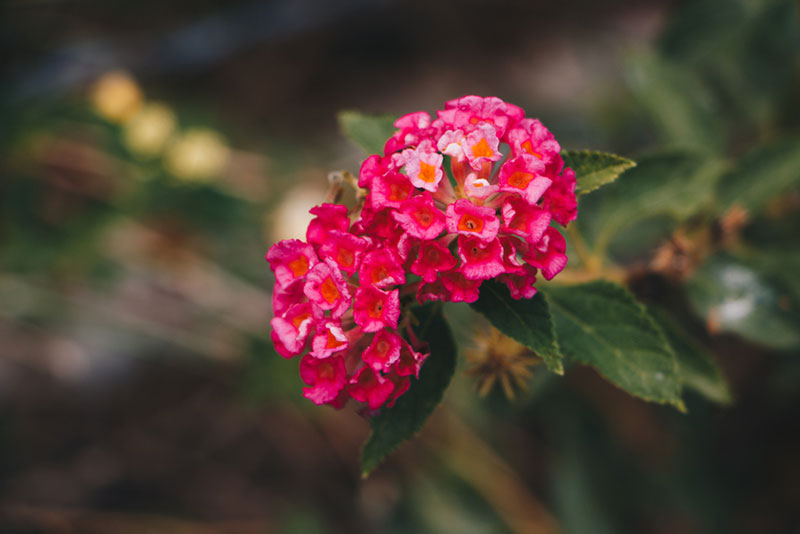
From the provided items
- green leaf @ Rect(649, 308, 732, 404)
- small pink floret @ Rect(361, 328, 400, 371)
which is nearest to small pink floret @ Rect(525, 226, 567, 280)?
small pink floret @ Rect(361, 328, 400, 371)

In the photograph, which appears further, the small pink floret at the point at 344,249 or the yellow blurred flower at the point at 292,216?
the yellow blurred flower at the point at 292,216

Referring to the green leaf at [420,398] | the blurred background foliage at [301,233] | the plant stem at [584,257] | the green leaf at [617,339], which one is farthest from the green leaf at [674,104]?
the green leaf at [420,398]

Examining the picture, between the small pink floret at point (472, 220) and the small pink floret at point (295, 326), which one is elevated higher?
the small pink floret at point (472, 220)

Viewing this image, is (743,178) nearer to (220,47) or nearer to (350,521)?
(350,521)

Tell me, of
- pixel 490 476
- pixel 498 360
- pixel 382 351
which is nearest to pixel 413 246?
pixel 382 351

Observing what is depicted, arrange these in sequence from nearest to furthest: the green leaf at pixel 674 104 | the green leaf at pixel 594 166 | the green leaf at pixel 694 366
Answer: the green leaf at pixel 594 166
the green leaf at pixel 694 366
the green leaf at pixel 674 104

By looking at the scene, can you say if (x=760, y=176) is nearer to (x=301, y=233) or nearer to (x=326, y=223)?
(x=326, y=223)

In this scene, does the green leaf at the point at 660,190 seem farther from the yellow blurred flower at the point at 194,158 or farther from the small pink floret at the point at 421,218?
the yellow blurred flower at the point at 194,158
